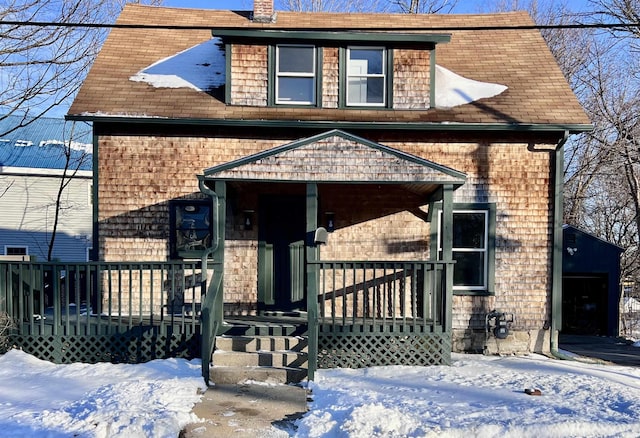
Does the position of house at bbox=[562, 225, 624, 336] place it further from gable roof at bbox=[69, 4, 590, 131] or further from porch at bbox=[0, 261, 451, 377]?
porch at bbox=[0, 261, 451, 377]

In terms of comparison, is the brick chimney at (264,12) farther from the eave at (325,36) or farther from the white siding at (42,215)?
the white siding at (42,215)

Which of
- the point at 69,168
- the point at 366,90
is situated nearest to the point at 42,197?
the point at 69,168

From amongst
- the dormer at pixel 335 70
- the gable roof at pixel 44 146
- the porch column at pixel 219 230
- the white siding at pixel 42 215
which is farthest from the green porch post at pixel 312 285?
the white siding at pixel 42 215

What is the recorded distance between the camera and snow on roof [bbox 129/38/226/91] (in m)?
10.2

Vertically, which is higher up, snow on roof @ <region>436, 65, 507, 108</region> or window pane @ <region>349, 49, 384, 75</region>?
window pane @ <region>349, 49, 384, 75</region>

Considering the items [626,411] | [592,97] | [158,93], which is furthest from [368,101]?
[592,97]

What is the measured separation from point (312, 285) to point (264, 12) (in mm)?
7911

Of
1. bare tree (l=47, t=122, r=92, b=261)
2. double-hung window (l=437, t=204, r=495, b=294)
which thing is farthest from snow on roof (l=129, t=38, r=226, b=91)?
bare tree (l=47, t=122, r=92, b=261)

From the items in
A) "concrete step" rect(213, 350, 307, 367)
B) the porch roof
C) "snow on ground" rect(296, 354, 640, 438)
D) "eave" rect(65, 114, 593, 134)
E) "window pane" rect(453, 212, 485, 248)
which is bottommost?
"snow on ground" rect(296, 354, 640, 438)

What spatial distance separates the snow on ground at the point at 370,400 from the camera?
5109mm

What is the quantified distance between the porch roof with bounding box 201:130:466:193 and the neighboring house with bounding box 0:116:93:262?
15.6 meters

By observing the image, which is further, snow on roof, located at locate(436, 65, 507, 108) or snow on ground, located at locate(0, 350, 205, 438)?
snow on roof, located at locate(436, 65, 507, 108)

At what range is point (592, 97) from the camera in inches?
834

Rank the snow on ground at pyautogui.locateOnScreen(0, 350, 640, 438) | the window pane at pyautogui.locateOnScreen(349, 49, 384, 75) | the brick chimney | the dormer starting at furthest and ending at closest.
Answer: the brick chimney → the window pane at pyautogui.locateOnScreen(349, 49, 384, 75) → the dormer → the snow on ground at pyautogui.locateOnScreen(0, 350, 640, 438)
